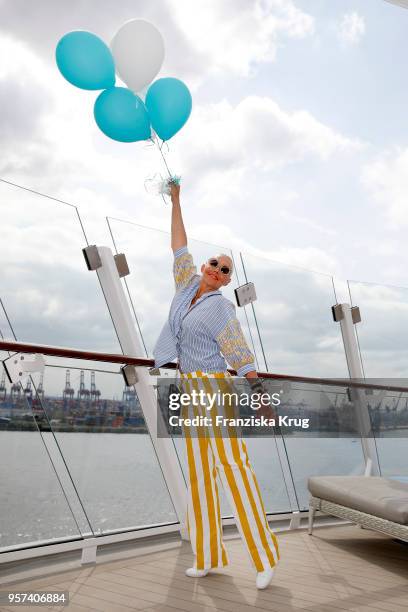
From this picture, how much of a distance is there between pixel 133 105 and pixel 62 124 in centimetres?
180

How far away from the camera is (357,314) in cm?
495

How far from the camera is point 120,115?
2748 mm

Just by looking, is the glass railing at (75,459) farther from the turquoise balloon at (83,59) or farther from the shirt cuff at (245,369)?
the turquoise balloon at (83,59)

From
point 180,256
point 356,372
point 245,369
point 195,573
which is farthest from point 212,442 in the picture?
point 356,372

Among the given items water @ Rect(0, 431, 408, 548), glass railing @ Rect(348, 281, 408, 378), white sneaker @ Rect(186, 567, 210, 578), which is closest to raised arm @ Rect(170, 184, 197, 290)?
water @ Rect(0, 431, 408, 548)

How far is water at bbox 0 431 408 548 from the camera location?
257 cm

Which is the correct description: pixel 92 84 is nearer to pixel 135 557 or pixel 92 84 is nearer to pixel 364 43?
pixel 135 557

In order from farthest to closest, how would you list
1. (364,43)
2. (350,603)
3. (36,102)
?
(364,43)
(36,102)
(350,603)

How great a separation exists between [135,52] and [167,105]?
0.29 metres

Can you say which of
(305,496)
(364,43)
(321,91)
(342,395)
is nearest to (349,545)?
(305,496)

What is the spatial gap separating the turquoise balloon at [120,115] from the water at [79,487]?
1443 millimetres

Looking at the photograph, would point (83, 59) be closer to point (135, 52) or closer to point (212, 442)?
point (135, 52)

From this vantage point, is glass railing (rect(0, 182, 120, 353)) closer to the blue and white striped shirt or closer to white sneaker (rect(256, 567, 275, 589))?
the blue and white striped shirt

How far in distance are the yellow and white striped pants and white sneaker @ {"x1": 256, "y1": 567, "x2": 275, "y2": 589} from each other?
24mm
